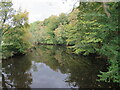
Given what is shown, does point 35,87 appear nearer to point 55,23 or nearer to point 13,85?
point 13,85

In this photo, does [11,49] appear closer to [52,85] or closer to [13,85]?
[13,85]

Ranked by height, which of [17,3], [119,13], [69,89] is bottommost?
[69,89]

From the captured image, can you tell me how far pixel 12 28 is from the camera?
1133 centimetres

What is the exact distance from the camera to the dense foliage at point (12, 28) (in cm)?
1039

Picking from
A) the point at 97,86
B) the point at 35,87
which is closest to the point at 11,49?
the point at 35,87

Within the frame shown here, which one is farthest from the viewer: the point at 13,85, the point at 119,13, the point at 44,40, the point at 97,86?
the point at 44,40

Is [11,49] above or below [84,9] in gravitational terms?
below

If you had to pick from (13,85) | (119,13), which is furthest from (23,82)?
(119,13)

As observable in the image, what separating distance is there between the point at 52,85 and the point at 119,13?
474cm

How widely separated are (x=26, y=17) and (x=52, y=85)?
9.27 meters

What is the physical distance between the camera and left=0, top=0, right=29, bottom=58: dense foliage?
1039cm

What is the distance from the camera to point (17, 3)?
1084 cm

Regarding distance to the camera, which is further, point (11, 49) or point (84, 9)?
point (11, 49)

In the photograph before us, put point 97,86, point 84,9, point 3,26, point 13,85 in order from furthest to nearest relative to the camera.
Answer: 1. point 3,26
2. point 13,85
3. point 97,86
4. point 84,9
